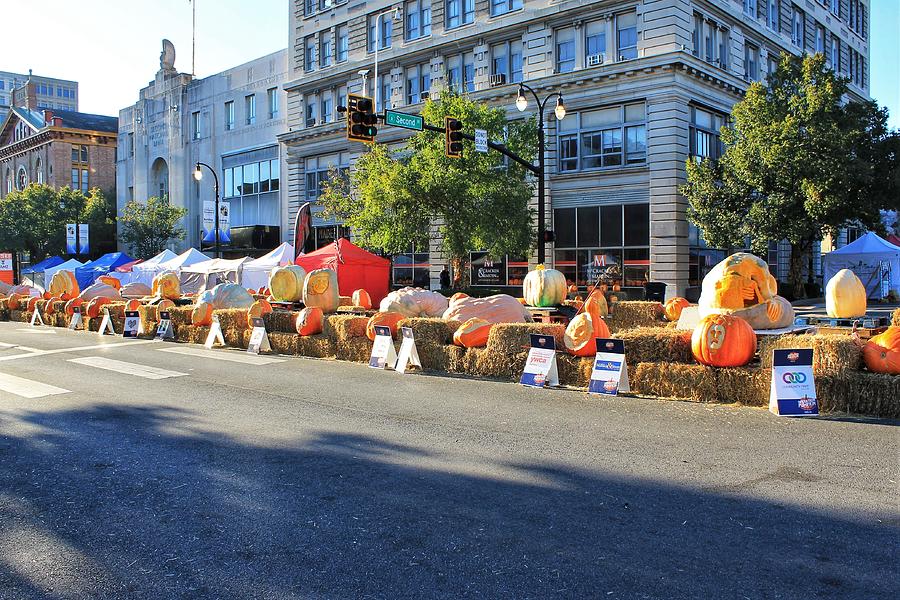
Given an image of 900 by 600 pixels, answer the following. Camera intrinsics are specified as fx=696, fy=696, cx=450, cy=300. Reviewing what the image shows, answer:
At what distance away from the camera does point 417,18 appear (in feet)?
130

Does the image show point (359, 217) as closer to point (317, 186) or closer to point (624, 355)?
point (317, 186)

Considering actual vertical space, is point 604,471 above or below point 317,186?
below

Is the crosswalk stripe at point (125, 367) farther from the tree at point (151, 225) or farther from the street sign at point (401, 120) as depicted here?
the tree at point (151, 225)

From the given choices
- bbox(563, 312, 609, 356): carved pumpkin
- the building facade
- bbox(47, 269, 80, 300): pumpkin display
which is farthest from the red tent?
the building facade

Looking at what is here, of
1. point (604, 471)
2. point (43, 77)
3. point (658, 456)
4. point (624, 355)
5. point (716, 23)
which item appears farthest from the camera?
point (43, 77)

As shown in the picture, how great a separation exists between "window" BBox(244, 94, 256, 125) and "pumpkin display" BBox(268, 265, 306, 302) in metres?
36.2

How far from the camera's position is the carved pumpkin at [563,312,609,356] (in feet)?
33.5

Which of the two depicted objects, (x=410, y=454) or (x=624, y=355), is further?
(x=624, y=355)

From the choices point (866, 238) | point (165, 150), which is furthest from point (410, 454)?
point (165, 150)

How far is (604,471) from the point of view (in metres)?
5.96

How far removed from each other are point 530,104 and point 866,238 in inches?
648

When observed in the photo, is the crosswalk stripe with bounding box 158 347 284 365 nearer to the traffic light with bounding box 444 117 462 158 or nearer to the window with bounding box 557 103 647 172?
the traffic light with bounding box 444 117 462 158

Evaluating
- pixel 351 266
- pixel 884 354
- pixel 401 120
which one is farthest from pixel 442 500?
pixel 351 266

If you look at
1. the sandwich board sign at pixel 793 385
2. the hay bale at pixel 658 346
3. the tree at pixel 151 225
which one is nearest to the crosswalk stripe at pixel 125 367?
the hay bale at pixel 658 346
